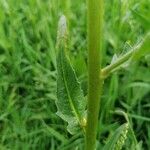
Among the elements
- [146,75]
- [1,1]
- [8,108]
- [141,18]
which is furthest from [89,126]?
[1,1]

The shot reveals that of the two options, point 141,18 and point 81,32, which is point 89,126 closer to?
point 141,18

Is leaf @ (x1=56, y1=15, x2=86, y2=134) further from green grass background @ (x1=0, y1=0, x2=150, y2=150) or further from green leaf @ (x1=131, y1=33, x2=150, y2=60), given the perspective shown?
green grass background @ (x1=0, y1=0, x2=150, y2=150)

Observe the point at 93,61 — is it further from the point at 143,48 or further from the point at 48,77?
the point at 48,77

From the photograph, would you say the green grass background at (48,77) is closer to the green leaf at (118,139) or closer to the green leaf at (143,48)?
the green leaf at (118,139)

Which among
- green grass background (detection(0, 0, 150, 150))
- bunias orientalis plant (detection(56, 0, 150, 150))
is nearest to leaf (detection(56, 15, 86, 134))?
bunias orientalis plant (detection(56, 0, 150, 150))

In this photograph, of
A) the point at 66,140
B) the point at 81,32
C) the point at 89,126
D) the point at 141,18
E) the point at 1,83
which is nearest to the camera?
the point at 141,18
